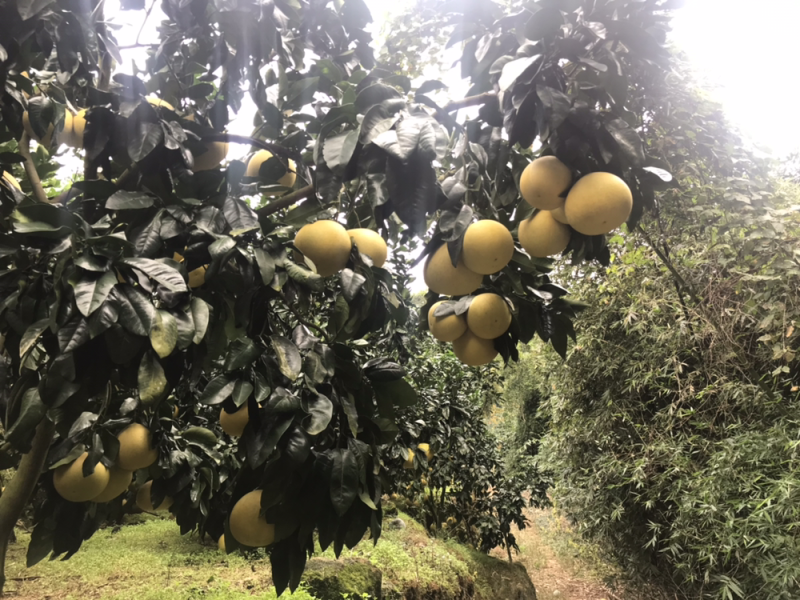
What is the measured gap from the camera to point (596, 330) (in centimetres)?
312

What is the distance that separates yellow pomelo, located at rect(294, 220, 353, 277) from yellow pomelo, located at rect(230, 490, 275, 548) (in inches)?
17.5

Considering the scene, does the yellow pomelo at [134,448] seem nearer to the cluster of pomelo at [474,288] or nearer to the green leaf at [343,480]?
the green leaf at [343,480]

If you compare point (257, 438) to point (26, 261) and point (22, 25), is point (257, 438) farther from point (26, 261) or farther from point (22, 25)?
point (22, 25)

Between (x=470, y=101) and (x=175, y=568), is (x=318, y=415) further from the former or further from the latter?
(x=175, y=568)

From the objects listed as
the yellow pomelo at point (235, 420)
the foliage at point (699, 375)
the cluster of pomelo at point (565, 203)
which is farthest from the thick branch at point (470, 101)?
the foliage at point (699, 375)

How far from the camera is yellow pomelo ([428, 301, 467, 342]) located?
1.06 metres

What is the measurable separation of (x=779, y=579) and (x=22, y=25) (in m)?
2.75

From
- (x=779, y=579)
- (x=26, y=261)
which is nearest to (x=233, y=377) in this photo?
(x=26, y=261)

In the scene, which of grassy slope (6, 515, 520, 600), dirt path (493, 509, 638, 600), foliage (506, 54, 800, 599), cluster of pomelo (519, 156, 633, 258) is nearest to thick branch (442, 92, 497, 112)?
cluster of pomelo (519, 156, 633, 258)

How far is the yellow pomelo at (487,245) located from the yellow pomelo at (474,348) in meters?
0.27

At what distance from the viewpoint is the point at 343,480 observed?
81 cm

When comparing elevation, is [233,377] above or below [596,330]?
below

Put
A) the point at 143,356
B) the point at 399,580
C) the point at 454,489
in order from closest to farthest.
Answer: the point at 143,356 < the point at 399,580 < the point at 454,489

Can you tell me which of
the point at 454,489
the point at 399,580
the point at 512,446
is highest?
the point at 512,446
